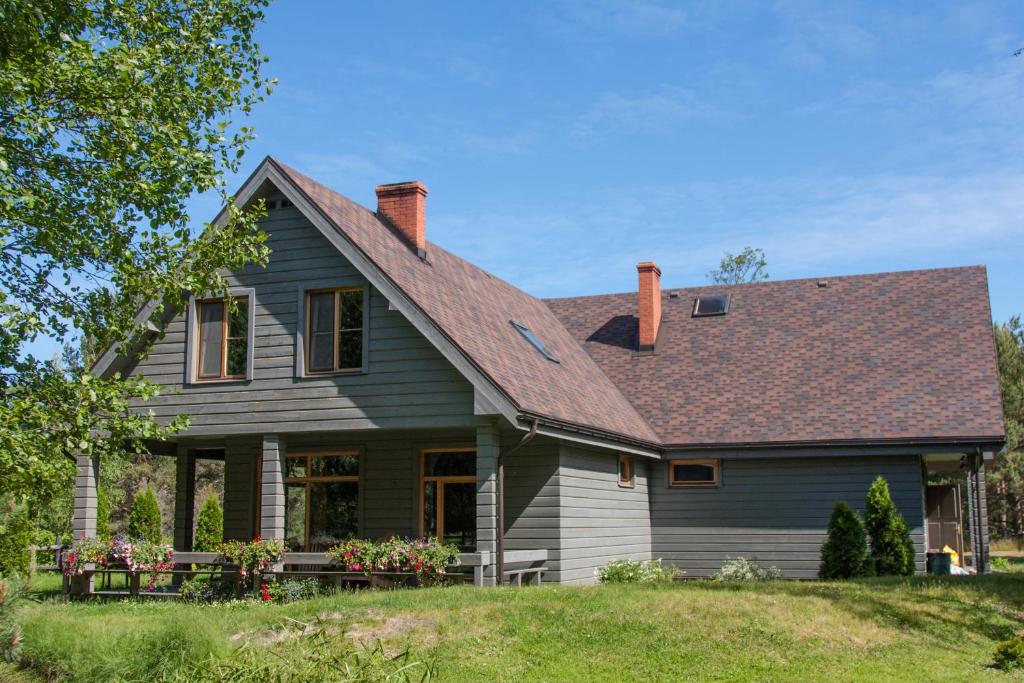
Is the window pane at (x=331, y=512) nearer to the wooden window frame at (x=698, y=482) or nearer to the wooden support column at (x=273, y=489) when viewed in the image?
the wooden support column at (x=273, y=489)

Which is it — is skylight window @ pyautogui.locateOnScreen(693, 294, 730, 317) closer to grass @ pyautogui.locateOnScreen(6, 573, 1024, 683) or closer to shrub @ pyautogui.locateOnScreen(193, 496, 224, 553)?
grass @ pyautogui.locateOnScreen(6, 573, 1024, 683)

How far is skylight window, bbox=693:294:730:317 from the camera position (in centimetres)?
2750

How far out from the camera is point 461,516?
19.4 meters

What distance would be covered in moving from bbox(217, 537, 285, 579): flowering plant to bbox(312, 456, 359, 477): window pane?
298cm

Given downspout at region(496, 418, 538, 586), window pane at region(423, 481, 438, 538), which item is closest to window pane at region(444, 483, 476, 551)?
window pane at region(423, 481, 438, 538)

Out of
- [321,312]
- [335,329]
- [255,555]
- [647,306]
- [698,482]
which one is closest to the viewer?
[255,555]

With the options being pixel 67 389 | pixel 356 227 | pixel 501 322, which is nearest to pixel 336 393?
pixel 356 227

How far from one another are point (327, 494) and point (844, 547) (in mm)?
9768

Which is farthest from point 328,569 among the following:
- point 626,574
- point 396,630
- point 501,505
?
point 396,630

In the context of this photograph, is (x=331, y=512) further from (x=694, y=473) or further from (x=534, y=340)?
(x=694, y=473)

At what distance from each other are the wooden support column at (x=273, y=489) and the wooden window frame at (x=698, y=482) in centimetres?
906

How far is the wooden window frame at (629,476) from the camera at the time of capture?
21.7 m

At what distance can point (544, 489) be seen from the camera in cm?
1855

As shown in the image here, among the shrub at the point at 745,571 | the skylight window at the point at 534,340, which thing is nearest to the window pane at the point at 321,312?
the skylight window at the point at 534,340
